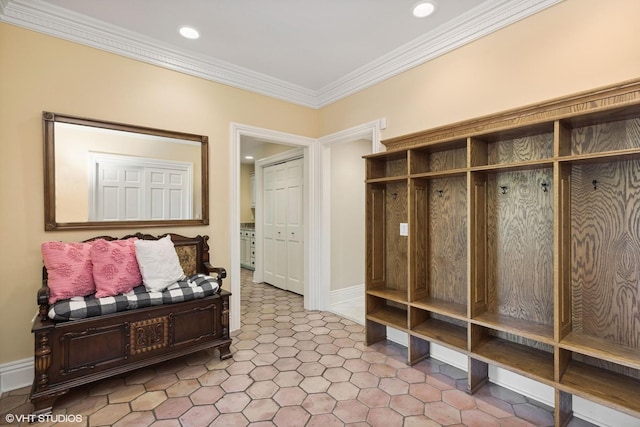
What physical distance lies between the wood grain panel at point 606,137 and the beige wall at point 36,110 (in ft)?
10.5

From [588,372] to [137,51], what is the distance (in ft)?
13.6

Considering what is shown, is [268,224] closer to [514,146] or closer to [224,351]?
[224,351]

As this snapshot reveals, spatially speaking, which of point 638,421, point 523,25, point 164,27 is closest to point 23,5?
point 164,27

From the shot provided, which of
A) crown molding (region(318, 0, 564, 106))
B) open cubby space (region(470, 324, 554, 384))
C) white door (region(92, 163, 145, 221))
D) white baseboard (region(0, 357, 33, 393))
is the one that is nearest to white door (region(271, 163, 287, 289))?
crown molding (region(318, 0, 564, 106))

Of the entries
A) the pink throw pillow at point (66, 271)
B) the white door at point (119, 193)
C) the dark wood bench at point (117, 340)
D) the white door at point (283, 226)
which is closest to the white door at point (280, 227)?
the white door at point (283, 226)

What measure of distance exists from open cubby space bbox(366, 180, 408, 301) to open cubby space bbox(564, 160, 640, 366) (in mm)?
1315

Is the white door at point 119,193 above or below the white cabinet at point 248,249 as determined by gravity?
above

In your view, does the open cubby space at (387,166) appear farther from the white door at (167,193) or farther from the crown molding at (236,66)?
the white door at (167,193)

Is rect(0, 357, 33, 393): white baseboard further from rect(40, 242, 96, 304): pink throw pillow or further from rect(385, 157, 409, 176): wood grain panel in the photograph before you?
rect(385, 157, 409, 176): wood grain panel

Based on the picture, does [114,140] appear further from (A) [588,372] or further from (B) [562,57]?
(A) [588,372]

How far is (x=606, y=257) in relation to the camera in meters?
1.83

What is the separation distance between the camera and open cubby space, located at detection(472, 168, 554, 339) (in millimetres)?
2072

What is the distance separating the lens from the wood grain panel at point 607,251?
5.72 feet

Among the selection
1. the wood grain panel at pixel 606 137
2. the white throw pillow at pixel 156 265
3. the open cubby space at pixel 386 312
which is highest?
the wood grain panel at pixel 606 137
